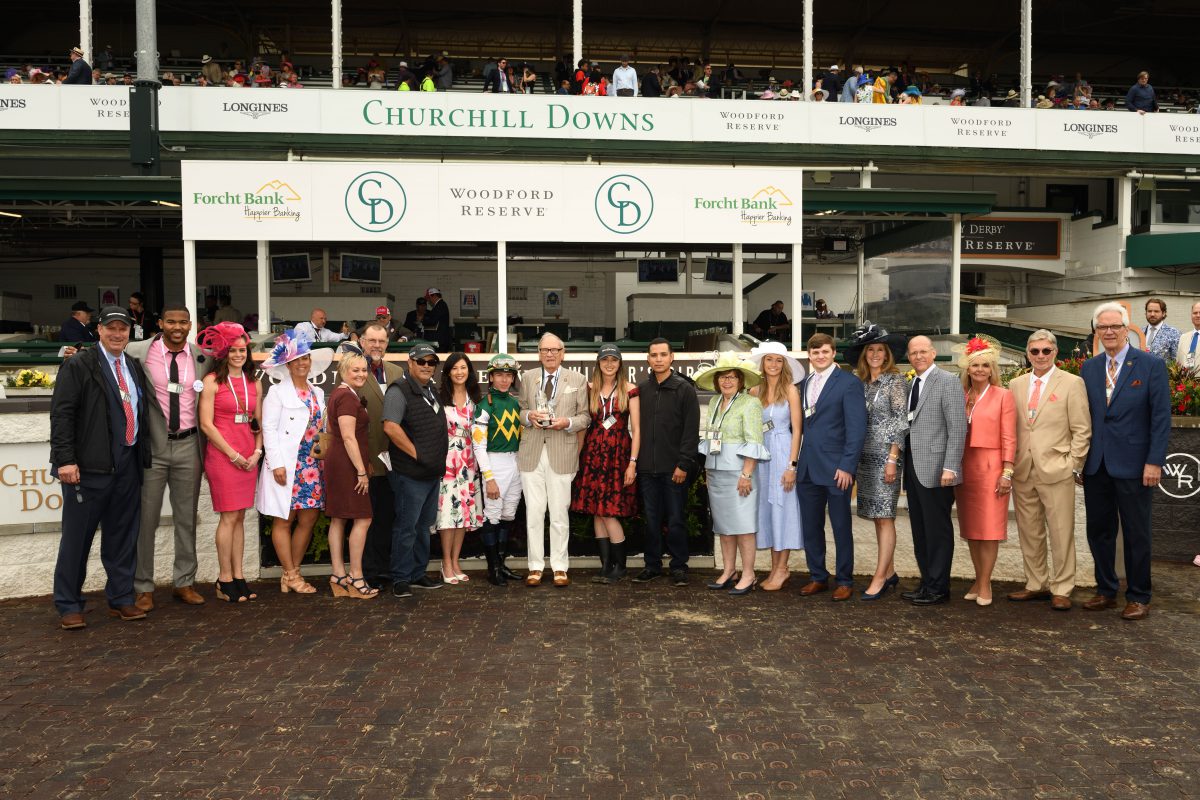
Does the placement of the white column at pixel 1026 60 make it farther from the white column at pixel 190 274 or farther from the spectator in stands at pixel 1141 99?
the white column at pixel 190 274

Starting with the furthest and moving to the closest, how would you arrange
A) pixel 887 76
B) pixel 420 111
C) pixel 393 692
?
pixel 887 76, pixel 420 111, pixel 393 692

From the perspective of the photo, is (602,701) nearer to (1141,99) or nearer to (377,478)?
(377,478)

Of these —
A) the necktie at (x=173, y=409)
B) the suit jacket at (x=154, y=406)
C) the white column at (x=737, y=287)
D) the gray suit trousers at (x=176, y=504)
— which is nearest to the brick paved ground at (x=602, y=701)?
the gray suit trousers at (x=176, y=504)

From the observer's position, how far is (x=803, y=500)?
7.47 m

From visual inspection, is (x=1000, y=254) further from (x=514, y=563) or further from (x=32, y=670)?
(x=32, y=670)

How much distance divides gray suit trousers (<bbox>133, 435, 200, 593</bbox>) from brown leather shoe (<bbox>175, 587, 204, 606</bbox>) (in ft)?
0.15

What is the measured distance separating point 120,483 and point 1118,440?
6.98 meters

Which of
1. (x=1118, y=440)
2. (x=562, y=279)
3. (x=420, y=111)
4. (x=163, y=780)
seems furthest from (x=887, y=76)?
(x=163, y=780)

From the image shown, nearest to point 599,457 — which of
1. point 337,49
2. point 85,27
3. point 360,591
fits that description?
point 360,591

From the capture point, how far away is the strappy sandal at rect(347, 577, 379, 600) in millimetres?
7254

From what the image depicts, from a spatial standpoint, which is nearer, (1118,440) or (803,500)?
(1118,440)

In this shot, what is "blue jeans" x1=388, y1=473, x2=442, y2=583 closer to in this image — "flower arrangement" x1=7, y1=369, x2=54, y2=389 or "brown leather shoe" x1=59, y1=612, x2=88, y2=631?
"brown leather shoe" x1=59, y1=612, x2=88, y2=631

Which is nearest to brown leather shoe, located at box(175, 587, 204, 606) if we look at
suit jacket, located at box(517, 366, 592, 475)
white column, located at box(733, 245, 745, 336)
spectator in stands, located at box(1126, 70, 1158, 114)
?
suit jacket, located at box(517, 366, 592, 475)

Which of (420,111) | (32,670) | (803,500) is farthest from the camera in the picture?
(420,111)
